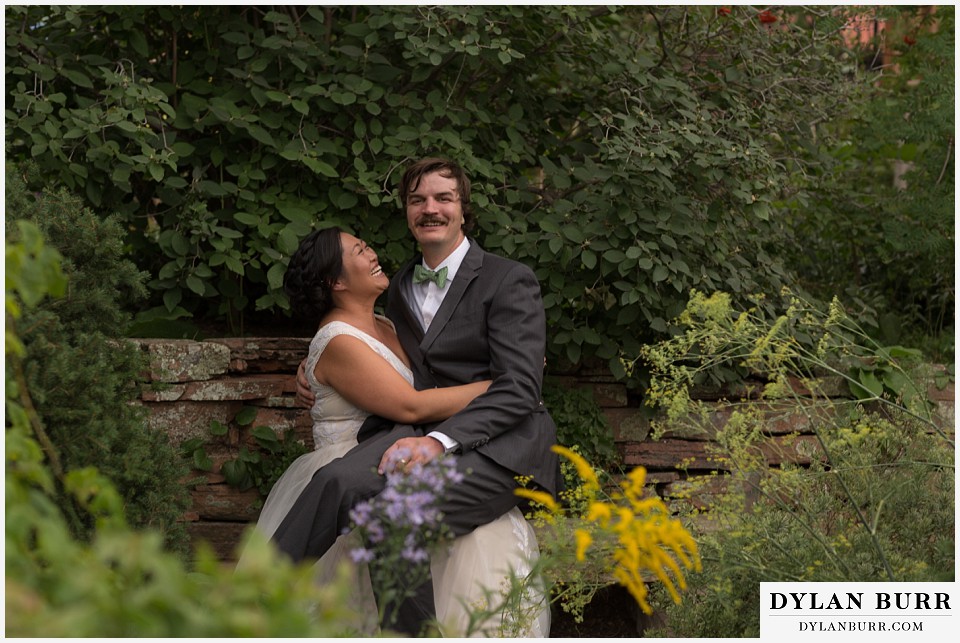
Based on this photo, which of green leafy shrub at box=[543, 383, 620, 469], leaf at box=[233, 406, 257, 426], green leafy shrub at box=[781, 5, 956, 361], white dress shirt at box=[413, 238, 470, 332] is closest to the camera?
white dress shirt at box=[413, 238, 470, 332]

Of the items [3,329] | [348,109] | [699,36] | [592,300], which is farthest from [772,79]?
[3,329]

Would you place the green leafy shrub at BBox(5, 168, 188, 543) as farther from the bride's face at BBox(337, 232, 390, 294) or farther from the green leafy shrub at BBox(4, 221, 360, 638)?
the green leafy shrub at BBox(4, 221, 360, 638)

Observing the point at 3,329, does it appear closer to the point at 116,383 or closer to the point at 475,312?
the point at 116,383

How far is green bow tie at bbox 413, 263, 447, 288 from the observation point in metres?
3.46

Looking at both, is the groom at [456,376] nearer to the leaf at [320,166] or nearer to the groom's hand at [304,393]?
the groom's hand at [304,393]

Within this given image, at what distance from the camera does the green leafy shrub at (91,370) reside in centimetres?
266

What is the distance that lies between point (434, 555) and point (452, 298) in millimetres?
905

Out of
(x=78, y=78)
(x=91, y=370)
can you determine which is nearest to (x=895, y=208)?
(x=78, y=78)

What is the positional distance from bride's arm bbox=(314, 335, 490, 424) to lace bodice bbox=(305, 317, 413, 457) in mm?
89

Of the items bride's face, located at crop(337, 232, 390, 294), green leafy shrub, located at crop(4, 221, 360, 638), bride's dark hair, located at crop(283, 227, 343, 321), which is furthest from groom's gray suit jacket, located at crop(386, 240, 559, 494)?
green leafy shrub, located at crop(4, 221, 360, 638)

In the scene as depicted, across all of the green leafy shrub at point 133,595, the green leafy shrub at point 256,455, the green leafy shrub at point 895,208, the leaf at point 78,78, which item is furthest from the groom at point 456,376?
the green leafy shrub at point 895,208

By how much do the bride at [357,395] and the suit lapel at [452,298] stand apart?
17 cm

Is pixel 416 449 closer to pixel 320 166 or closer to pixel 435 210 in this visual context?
pixel 435 210

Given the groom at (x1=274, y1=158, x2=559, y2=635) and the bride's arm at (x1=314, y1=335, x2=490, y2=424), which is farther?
the bride's arm at (x1=314, y1=335, x2=490, y2=424)
